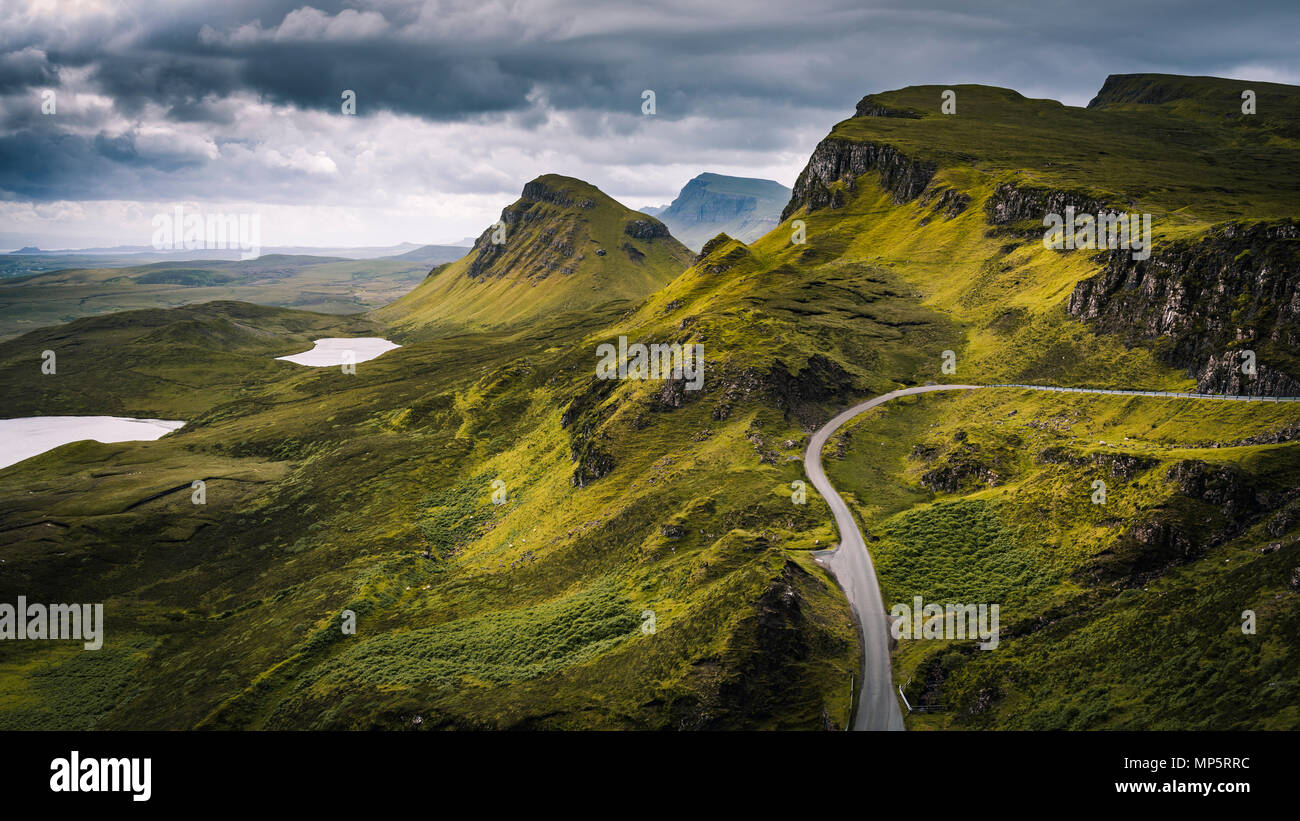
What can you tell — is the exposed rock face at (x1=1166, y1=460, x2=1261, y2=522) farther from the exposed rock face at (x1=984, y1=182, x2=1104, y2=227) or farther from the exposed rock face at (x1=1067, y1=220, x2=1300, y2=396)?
the exposed rock face at (x1=984, y1=182, x2=1104, y2=227)

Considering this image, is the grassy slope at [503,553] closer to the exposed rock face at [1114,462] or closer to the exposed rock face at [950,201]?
the exposed rock face at [1114,462]

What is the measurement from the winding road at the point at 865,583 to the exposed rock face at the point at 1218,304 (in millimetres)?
4973

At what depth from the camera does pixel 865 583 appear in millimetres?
66875

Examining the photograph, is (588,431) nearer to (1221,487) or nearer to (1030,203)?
(1221,487)

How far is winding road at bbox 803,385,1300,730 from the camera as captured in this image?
1998 inches

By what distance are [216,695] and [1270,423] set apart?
121 metres

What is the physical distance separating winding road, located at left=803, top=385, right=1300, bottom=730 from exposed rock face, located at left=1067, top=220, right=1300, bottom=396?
4.97 m

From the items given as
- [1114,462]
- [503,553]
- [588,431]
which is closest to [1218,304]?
[1114,462]

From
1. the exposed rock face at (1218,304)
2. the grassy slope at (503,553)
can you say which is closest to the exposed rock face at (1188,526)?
the grassy slope at (503,553)

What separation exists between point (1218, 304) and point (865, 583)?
74.1 m

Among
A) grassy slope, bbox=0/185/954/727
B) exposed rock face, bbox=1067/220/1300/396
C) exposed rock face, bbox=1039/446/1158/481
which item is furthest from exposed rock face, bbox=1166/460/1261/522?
exposed rock face, bbox=1067/220/1300/396

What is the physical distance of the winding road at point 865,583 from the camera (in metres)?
50.8

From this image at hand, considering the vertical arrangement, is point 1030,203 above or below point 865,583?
above

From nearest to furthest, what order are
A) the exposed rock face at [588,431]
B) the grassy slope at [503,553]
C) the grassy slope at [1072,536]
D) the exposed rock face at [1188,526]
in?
1. the grassy slope at [1072,536]
2. the exposed rock face at [1188,526]
3. the grassy slope at [503,553]
4. the exposed rock face at [588,431]
